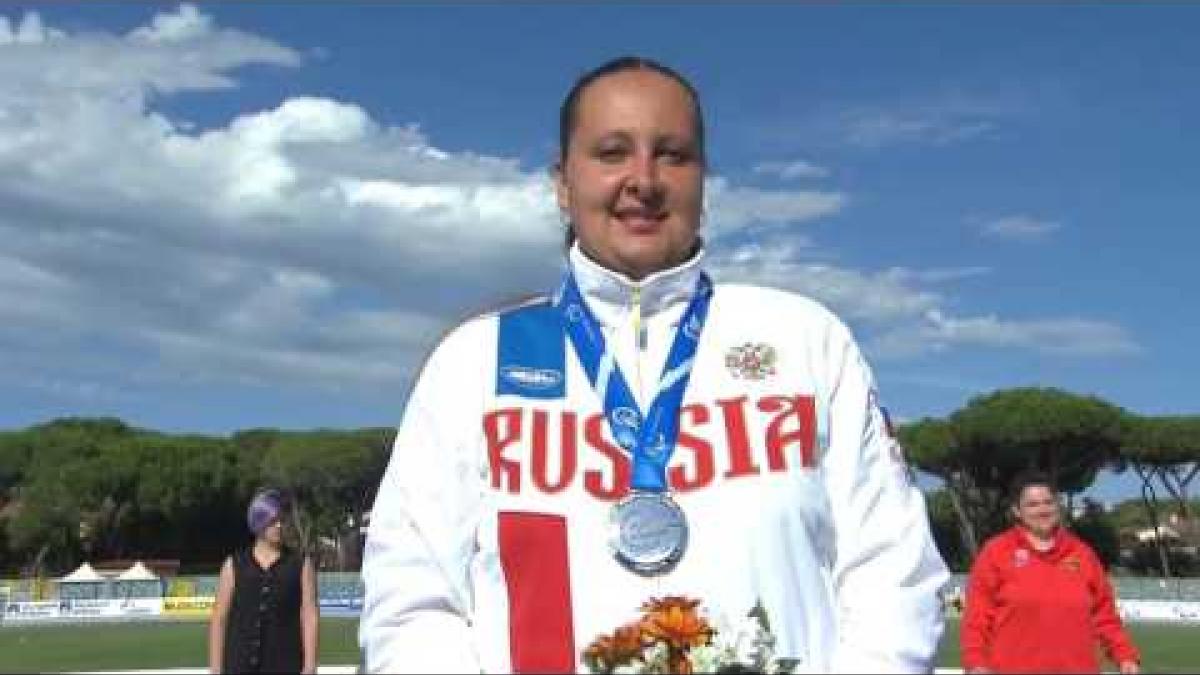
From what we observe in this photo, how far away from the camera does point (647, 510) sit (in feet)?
8.34

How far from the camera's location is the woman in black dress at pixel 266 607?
349 inches

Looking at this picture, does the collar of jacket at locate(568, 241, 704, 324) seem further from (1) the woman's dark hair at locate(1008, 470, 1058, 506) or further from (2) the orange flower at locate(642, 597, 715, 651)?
(1) the woman's dark hair at locate(1008, 470, 1058, 506)

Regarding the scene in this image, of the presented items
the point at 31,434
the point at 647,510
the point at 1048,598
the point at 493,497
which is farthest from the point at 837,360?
the point at 31,434

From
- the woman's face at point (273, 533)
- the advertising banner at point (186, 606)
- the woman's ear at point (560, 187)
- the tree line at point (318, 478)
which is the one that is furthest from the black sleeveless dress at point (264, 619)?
the tree line at point (318, 478)

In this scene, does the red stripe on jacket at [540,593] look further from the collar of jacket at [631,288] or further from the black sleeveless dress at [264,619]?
the black sleeveless dress at [264,619]

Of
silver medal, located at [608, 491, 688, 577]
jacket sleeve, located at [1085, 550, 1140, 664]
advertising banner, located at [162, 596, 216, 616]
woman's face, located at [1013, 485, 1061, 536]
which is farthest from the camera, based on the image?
advertising banner, located at [162, 596, 216, 616]

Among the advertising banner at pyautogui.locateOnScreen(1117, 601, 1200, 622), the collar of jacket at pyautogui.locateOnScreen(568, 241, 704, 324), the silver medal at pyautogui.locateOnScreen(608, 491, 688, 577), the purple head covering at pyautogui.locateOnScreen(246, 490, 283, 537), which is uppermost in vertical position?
the purple head covering at pyautogui.locateOnScreen(246, 490, 283, 537)

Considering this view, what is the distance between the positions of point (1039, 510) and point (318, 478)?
6937cm

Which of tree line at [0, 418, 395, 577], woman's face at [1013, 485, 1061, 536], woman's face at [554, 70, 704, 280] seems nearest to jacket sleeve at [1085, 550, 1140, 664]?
woman's face at [1013, 485, 1061, 536]

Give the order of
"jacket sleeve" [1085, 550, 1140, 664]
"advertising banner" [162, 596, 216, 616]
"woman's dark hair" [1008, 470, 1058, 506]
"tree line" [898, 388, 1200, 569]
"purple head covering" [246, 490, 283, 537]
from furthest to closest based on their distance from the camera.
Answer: "tree line" [898, 388, 1200, 569], "advertising banner" [162, 596, 216, 616], "purple head covering" [246, 490, 283, 537], "woman's dark hair" [1008, 470, 1058, 506], "jacket sleeve" [1085, 550, 1140, 664]

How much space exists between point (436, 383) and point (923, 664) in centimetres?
96

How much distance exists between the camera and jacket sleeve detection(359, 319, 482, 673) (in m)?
2.54

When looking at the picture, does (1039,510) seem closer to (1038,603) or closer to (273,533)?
(1038,603)

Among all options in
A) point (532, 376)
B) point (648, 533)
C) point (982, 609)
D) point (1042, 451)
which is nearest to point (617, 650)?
point (648, 533)
